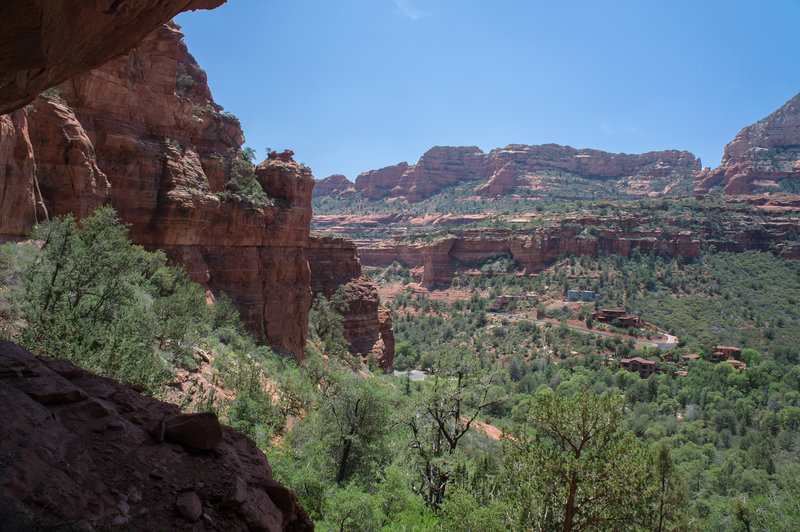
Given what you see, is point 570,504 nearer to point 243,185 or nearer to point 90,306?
point 90,306

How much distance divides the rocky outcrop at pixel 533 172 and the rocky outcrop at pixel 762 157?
1121 cm

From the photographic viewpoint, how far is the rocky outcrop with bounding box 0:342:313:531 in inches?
127

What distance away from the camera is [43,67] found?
4887 millimetres

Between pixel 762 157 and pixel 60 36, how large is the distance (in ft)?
445

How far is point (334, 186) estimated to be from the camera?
6900 inches

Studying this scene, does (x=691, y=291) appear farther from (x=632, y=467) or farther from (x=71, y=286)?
(x=71, y=286)

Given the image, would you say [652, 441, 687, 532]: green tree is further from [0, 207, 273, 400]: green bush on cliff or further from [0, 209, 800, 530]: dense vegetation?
[0, 207, 273, 400]: green bush on cliff

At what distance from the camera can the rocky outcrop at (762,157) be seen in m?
94.2

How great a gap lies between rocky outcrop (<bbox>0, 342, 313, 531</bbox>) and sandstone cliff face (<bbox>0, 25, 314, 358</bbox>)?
9.70 meters

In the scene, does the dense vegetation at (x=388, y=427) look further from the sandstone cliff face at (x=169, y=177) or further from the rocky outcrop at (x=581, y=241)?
the rocky outcrop at (x=581, y=241)

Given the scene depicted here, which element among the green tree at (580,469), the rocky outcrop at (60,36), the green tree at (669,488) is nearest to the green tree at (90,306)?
the rocky outcrop at (60,36)

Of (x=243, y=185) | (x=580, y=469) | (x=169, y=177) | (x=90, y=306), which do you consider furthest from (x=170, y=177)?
(x=580, y=469)

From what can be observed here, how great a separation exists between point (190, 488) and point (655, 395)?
46255 mm

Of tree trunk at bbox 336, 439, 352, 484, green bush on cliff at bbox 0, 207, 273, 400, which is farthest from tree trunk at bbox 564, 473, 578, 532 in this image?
green bush on cliff at bbox 0, 207, 273, 400
